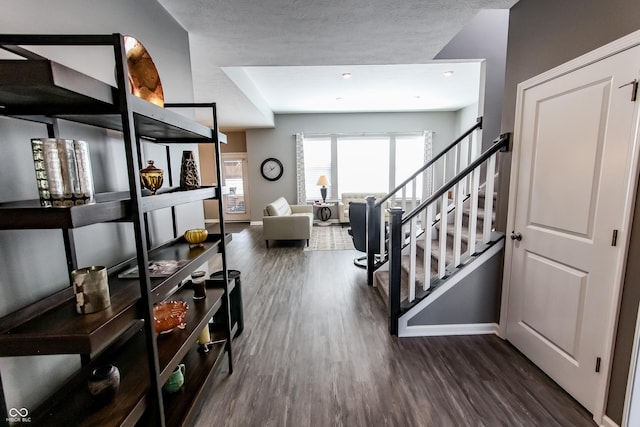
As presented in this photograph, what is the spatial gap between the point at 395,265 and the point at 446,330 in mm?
746

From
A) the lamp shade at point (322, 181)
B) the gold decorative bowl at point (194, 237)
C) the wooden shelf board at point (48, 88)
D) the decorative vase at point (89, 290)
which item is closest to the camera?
the wooden shelf board at point (48, 88)

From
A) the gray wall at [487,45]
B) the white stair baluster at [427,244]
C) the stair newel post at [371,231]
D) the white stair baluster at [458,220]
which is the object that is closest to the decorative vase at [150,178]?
the white stair baluster at [427,244]

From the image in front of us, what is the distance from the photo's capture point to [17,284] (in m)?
0.96

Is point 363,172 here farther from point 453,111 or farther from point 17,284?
point 17,284

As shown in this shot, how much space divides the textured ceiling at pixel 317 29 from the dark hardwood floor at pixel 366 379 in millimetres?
2567

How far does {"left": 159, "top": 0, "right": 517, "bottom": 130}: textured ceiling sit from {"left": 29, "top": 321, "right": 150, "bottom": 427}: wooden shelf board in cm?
220

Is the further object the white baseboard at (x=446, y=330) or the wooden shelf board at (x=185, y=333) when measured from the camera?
the white baseboard at (x=446, y=330)

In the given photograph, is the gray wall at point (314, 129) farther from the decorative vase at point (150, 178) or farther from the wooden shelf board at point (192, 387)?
the decorative vase at point (150, 178)

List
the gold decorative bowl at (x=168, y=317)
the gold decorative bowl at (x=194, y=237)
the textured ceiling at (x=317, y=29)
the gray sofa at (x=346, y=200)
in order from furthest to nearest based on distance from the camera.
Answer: the gray sofa at (x=346, y=200)
the textured ceiling at (x=317, y=29)
the gold decorative bowl at (x=194, y=237)
the gold decorative bowl at (x=168, y=317)

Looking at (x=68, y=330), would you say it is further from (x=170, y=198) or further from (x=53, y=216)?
(x=170, y=198)

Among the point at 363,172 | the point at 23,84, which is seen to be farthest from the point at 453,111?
the point at 23,84

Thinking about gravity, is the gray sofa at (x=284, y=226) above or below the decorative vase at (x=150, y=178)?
below

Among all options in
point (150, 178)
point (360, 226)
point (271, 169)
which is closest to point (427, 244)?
point (360, 226)

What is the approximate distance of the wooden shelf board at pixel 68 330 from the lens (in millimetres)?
778
